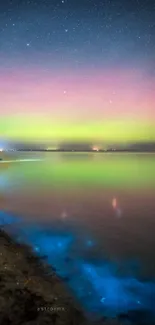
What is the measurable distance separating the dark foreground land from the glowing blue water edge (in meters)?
0.61

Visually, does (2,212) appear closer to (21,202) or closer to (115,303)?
(21,202)

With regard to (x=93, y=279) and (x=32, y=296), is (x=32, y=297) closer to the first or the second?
(x=32, y=296)

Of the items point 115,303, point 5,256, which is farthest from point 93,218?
point 115,303

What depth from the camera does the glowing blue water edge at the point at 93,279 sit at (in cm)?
910

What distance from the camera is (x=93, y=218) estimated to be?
21.9 metres

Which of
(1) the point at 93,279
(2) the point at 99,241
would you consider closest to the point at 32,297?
(1) the point at 93,279

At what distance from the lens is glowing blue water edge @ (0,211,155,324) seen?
9099 millimetres

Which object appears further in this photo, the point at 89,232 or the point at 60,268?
the point at 89,232

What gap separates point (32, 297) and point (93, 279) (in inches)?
140

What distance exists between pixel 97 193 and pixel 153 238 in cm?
1833

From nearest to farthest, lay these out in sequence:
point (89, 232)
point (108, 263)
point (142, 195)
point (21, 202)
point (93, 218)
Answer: point (108, 263), point (89, 232), point (93, 218), point (21, 202), point (142, 195)

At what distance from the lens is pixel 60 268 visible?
478 inches

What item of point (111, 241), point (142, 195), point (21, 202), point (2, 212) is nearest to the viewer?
point (111, 241)

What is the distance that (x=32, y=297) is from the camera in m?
8.52
